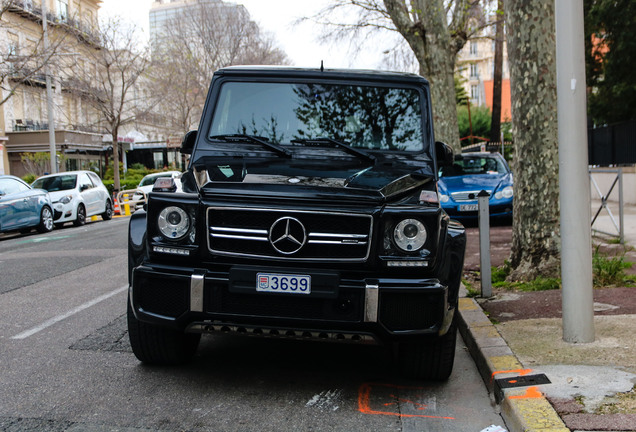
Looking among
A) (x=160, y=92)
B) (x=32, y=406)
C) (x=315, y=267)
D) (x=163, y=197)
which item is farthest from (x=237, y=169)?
(x=160, y=92)

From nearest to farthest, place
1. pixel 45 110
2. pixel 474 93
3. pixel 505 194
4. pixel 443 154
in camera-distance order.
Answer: pixel 443 154
pixel 505 194
pixel 45 110
pixel 474 93

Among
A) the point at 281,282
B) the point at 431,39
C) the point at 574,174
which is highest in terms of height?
the point at 431,39

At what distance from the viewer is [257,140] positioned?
199 inches

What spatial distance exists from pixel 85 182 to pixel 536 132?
58.6 feet

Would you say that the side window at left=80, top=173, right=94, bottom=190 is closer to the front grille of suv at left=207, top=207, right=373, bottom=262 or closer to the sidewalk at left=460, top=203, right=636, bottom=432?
the sidewalk at left=460, top=203, right=636, bottom=432

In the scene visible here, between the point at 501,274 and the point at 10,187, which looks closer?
the point at 501,274

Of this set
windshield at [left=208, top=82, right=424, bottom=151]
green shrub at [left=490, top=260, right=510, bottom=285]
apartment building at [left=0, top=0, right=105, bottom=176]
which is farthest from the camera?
apartment building at [left=0, top=0, right=105, bottom=176]

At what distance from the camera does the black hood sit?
405 cm

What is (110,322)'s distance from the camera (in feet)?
20.5

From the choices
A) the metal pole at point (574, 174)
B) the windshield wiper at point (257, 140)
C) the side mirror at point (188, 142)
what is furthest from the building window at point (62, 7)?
the metal pole at point (574, 174)

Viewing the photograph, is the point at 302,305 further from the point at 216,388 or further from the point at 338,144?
the point at 338,144

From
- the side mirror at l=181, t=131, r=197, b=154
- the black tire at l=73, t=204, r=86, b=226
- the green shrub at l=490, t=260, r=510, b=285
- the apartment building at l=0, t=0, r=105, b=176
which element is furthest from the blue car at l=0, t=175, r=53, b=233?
the apartment building at l=0, t=0, r=105, b=176

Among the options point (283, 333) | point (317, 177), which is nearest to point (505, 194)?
point (317, 177)

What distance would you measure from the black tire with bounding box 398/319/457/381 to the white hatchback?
1750 cm
